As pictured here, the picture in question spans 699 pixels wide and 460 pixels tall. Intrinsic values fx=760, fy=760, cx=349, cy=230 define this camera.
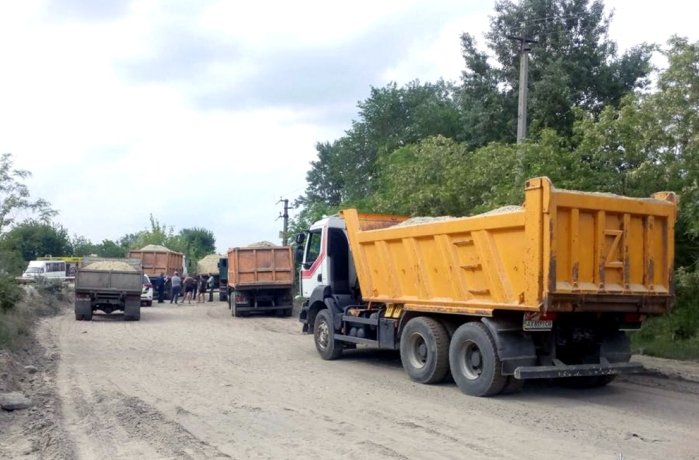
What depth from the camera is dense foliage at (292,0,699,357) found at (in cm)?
1498

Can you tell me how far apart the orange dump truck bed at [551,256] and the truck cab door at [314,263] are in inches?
138

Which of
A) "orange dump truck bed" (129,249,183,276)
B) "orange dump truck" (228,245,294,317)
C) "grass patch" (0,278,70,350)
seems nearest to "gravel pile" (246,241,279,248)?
"orange dump truck" (228,245,294,317)

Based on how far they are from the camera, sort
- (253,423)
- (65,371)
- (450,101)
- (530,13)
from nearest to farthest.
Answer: (253,423) < (65,371) < (530,13) < (450,101)

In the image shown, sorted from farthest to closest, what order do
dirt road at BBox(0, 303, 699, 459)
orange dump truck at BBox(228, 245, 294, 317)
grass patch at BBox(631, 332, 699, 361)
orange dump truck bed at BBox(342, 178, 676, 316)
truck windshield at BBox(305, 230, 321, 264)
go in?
orange dump truck at BBox(228, 245, 294, 317) → truck windshield at BBox(305, 230, 321, 264) → grass patch at BBox(631, 332, 699, 361) → orange dump truck bed at BBox(342, 178, 676, 316) → dirt road at BBox(0, 303, 699, 459)

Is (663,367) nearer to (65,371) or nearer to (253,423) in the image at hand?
(253,423)

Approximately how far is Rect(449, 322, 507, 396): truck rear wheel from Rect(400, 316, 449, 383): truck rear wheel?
0.26 metres

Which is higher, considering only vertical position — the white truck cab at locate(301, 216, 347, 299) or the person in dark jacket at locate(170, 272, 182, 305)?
the white truck cab at locate(301, 216, 347, 299)

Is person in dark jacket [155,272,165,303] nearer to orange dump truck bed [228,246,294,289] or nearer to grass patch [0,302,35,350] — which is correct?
orange dump truck bed [228,246,294,289]

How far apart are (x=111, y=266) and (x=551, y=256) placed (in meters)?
20.1

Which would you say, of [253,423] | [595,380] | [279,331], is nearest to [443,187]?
[279,331]

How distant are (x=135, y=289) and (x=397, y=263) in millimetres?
14424

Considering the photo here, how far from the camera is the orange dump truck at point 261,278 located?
89.0 ft

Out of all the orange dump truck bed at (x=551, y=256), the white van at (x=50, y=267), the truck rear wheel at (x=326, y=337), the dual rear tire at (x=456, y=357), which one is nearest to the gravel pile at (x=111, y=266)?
the truck rear wheel at (x=326, y=337)

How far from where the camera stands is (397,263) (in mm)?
12523
